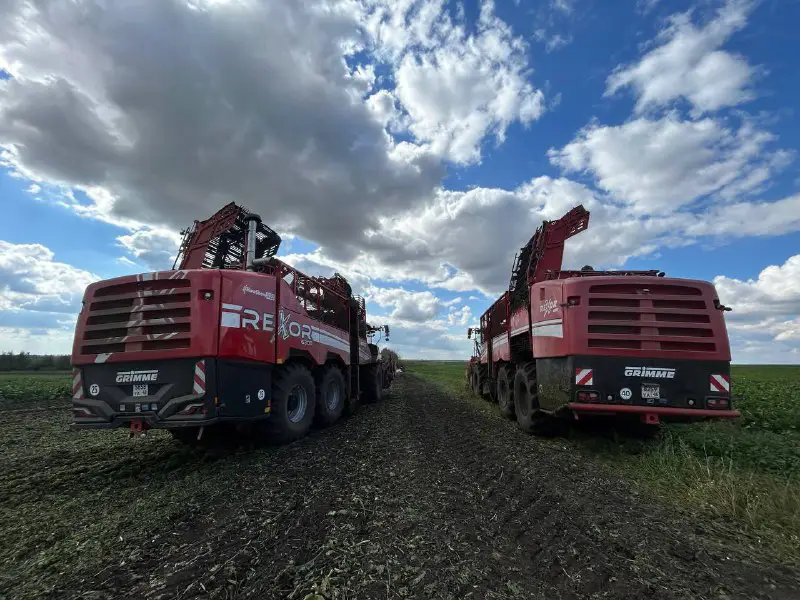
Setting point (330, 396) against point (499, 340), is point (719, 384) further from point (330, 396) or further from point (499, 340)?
point (330, 396)

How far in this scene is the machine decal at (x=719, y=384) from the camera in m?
5.89

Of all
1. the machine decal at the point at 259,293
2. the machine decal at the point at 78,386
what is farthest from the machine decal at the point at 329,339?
the machine decal at the point at 78,386

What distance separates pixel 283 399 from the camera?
6.78 meters

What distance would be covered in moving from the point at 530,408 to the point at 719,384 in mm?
2988

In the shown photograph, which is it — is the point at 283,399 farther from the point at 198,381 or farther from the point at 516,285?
the point at 516,285

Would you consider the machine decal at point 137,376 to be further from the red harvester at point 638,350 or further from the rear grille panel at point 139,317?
the red harvester at point 638,350

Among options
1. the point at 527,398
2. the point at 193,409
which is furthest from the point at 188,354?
the point at 527,398

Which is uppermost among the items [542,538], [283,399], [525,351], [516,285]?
[516,285]

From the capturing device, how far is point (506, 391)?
10477mm

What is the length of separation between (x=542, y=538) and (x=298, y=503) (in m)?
2.28

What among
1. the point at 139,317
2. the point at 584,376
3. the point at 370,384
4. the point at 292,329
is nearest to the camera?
the point at 139,317

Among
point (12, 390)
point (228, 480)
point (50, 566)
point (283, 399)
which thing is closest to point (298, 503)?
point (228, 480)

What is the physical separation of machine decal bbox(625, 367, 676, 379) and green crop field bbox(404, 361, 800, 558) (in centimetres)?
104

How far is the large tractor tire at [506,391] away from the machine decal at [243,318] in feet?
20.4
